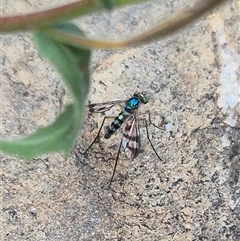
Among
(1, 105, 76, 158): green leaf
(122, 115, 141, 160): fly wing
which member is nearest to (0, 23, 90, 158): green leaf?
(1, 105, 76, 158): green leaf

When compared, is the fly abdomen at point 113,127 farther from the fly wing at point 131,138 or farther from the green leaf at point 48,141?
the green leaf at point 48,141

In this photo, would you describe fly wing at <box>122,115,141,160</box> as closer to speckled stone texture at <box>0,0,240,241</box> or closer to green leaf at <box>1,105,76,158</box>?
speckled stone texture at <box>0,0,240,241</box>

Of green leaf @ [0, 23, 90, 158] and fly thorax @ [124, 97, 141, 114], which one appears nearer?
green leaf @ [0, 23, 90, 158]

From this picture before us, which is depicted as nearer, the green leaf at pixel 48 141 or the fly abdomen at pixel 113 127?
the green leaf at pixel 48 141

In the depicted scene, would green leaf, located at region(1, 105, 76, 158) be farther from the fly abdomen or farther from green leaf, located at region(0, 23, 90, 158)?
the fly abdomen

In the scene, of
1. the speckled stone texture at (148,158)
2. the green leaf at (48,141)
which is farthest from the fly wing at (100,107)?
the green leaf at (48,141)

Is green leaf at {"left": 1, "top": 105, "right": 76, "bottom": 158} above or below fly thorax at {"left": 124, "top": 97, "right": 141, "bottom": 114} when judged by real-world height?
below
